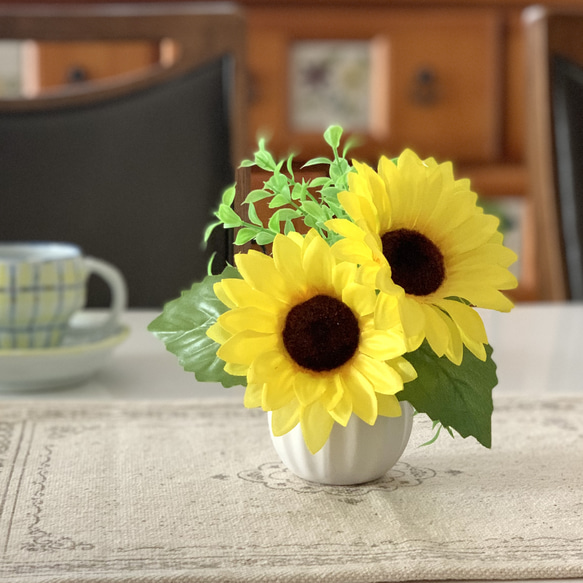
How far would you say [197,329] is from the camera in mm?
390

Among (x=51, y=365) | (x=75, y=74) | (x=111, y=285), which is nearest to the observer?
(x=51, y=365)

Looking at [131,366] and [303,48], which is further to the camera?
[303,48]

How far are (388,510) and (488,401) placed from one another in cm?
7

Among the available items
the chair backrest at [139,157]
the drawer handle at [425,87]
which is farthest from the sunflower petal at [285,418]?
the drawer handle at [425,87]

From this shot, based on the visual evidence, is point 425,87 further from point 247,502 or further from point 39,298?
point 247,502

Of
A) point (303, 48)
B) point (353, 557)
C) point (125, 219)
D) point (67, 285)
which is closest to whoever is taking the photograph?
point (353, 557)

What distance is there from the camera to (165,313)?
0.40 m

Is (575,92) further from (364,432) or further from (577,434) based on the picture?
(364,432)

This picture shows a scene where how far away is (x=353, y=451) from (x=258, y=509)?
0.05m

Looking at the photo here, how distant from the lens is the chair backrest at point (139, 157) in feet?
3.58

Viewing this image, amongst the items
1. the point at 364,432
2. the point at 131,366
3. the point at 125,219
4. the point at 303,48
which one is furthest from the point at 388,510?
the point at 303,48

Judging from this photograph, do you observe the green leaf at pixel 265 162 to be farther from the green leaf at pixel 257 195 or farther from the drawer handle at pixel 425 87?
the drawer handle at pixel 425 87

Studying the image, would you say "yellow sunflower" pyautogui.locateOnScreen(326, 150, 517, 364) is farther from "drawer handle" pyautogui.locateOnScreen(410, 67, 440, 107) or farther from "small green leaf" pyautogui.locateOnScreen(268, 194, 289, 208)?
"drawer handle" pyautogui.locateOnScreen(410, 67, 440, 107)

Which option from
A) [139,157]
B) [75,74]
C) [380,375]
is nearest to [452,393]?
[380,375]
